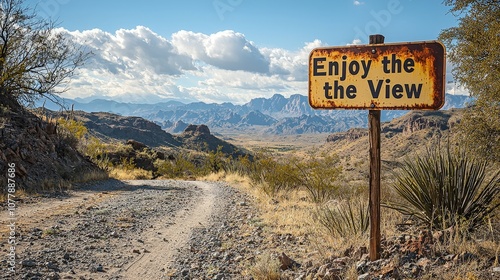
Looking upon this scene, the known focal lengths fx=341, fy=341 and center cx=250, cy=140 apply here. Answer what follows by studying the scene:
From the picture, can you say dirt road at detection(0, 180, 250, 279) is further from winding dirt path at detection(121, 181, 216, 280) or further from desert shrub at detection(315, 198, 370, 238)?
desert shrub at detection(315, 198, 370, 238)

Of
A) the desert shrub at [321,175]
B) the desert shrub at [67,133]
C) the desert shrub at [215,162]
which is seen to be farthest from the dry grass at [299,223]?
the desert shrub at [215,162]

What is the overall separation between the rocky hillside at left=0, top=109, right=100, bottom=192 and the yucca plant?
1022 cm

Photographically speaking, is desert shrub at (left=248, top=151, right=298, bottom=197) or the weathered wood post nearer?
the weathered wood post

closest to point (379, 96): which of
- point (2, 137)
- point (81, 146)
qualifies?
point (2, 137)

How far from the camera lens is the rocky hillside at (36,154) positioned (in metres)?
10.6

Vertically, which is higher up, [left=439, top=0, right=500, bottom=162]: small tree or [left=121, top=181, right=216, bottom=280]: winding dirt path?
[left=439, top=0, right=500, bottom=162]: small tree

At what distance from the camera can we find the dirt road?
466 centimetres

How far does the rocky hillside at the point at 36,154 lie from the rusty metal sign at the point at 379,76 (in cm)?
974

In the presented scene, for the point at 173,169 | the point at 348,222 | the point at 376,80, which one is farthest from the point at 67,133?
the point at 376,80

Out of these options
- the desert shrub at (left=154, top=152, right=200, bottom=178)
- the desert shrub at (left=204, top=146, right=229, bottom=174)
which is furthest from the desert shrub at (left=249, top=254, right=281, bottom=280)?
the desert shrub at (left=204, top=146, right=229, bottom=174)

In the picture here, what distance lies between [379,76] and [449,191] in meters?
2.41

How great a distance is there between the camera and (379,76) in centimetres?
369

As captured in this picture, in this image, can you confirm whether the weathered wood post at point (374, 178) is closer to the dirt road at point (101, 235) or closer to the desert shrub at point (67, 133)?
the dirt road at point (101, 235)

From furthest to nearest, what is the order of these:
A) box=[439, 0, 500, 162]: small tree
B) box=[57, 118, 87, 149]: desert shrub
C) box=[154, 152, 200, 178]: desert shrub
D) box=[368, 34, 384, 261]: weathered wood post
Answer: box=[154, 152, 200, 178]: desert shrub < box=[57, 118, 87, 149]: desert shrub < box=[439, 0, 500, 162]: small tree < box=[368, 34, 384, 261]: weathered wood post
